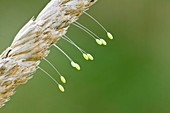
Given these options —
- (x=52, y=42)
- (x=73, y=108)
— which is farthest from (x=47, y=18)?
(x=73, y=108)

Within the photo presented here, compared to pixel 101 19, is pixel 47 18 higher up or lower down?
higher up

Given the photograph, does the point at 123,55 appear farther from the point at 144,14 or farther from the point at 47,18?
the point at 47,18

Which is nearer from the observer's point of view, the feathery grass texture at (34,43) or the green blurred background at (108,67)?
the feathery grass texture at (34,43)

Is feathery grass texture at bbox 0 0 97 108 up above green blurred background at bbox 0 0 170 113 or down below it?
above

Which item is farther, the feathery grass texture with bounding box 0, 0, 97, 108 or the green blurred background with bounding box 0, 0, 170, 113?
the green blurred background with bounding box 0, 0, 170, 113
